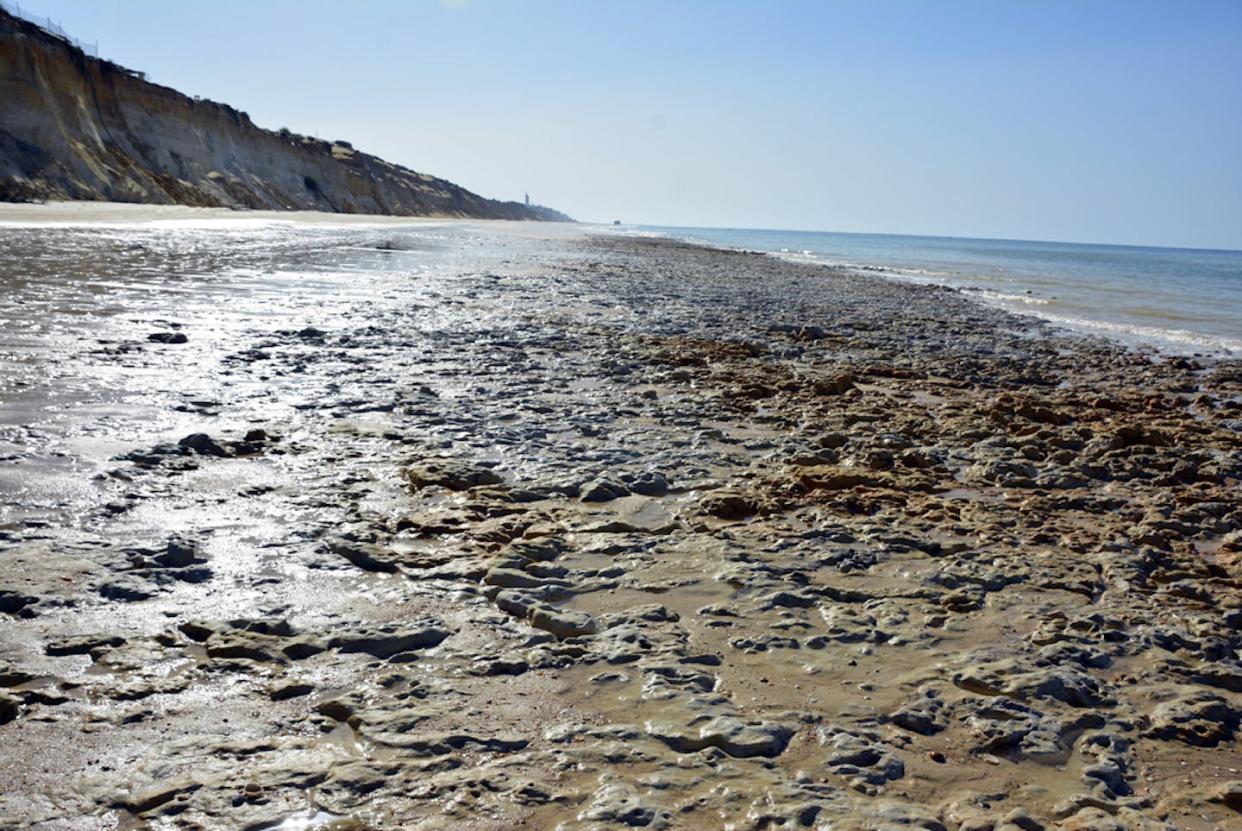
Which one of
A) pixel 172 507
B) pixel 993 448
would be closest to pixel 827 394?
pixel 993 448

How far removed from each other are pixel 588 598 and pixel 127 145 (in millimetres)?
45224

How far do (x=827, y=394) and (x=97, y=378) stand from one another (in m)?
5.58

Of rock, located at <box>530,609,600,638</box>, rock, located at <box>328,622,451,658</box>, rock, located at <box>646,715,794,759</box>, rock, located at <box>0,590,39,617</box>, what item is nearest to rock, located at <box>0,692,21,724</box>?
rock, located at <box>0,590,39,617</box>

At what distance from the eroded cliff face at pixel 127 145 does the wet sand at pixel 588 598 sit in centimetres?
3003

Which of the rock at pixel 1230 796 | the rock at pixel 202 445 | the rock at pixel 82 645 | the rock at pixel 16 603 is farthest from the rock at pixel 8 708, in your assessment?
the rock at pixel 1230 796

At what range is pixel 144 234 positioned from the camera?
21.3 metres

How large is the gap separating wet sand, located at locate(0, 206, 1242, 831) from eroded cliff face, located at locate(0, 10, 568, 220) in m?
30.0

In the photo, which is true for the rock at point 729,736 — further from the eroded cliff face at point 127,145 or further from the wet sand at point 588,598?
the eroded cliff face at point 127,145

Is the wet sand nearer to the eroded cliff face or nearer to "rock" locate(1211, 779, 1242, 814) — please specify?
"rock" locate(1211, 779, 1242, 814)

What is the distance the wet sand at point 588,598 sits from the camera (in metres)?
2.25

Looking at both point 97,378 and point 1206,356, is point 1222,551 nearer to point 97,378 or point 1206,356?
point 97,378

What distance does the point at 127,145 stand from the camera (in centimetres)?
4038

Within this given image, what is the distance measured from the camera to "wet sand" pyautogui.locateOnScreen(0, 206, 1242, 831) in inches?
88.4

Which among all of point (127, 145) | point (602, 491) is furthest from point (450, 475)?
point (127, 145)
